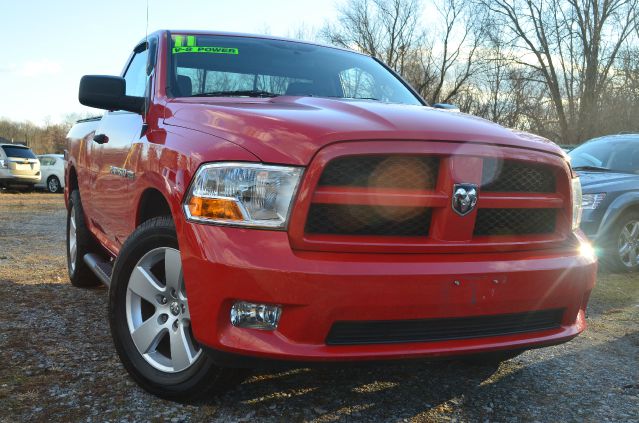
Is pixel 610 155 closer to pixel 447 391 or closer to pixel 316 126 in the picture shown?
pixel 447 391

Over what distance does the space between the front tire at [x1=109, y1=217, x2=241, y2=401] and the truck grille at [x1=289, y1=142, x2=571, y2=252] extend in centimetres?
69

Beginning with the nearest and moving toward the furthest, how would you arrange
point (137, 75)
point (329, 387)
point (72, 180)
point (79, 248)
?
point (329, 387), point (137, 75), point (79, 248), point (72, 180)

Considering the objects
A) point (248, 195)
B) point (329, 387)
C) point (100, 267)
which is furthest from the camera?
point (100, 267)

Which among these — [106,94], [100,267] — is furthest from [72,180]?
[106,94]

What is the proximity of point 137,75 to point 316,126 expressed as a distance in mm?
2371

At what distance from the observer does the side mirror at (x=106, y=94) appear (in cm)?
325

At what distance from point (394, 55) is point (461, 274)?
36173 mm

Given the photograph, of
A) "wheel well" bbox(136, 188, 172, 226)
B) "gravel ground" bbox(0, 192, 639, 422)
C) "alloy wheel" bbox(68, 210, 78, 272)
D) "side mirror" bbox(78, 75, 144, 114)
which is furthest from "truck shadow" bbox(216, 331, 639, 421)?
"alloy wheel" bbox(68, 210, 78, 272)

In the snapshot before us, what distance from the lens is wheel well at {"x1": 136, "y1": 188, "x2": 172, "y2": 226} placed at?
9.61 ft

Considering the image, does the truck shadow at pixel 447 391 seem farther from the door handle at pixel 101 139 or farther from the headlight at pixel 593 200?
the headlight at pixel 593 200

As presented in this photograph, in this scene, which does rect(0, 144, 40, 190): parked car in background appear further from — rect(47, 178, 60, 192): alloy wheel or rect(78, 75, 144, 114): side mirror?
rect(78, 75, 144, 114): side mirror

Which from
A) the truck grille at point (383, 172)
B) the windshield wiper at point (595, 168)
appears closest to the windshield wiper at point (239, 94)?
the truck grille at point (383, 172)

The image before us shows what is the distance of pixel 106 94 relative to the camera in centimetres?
328

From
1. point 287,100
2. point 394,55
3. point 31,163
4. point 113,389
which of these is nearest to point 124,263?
point 113,389
